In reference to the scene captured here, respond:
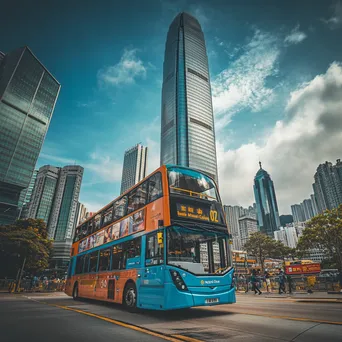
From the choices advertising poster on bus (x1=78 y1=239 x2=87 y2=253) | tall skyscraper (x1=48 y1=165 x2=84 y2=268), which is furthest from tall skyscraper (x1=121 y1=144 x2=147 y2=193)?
advertising poster on bus (x1=78 y1=239 x2=87 y2=253)

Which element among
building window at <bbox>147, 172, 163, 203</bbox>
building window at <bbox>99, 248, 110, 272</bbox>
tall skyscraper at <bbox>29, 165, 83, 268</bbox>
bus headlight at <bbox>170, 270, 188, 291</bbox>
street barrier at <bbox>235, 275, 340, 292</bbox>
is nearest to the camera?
bus headlight at <bbox>170, 270, 188, 291</bbox>

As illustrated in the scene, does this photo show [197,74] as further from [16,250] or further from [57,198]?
[16,250]

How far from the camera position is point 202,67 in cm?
12781

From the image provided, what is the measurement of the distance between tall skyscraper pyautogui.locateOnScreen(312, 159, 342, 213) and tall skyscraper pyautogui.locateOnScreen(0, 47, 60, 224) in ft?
448

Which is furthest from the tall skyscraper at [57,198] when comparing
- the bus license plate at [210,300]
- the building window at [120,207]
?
the bus license plate at [210,300]

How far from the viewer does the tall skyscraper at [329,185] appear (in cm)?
10925

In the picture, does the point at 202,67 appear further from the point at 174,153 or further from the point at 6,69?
the point at 6,69

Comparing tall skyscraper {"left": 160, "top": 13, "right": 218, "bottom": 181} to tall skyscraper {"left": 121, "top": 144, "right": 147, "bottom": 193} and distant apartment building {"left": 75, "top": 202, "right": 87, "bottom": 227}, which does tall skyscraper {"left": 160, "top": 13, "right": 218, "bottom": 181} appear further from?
distant apartment building {"left": 75, "top": 202, "right": 87, "bottom": 227}

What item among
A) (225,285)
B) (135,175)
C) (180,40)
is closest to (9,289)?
(225,285)

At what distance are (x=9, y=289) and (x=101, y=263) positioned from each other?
19593 mm

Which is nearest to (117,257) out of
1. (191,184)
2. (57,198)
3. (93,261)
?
(93,261)

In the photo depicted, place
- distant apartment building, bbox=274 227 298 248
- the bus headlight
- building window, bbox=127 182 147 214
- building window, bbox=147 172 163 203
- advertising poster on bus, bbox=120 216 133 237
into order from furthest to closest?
distant apartment building, bbox=274 227 298 248, advertising poster on bus, bbox=120 216 133 237, building window, bbox=127 182 147 214, building window, bbox=147 172 163 203, the bus headlight

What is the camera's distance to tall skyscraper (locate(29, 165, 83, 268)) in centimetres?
13512

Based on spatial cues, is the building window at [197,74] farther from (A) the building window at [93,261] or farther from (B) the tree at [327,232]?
(A) the building window at [93,261]
